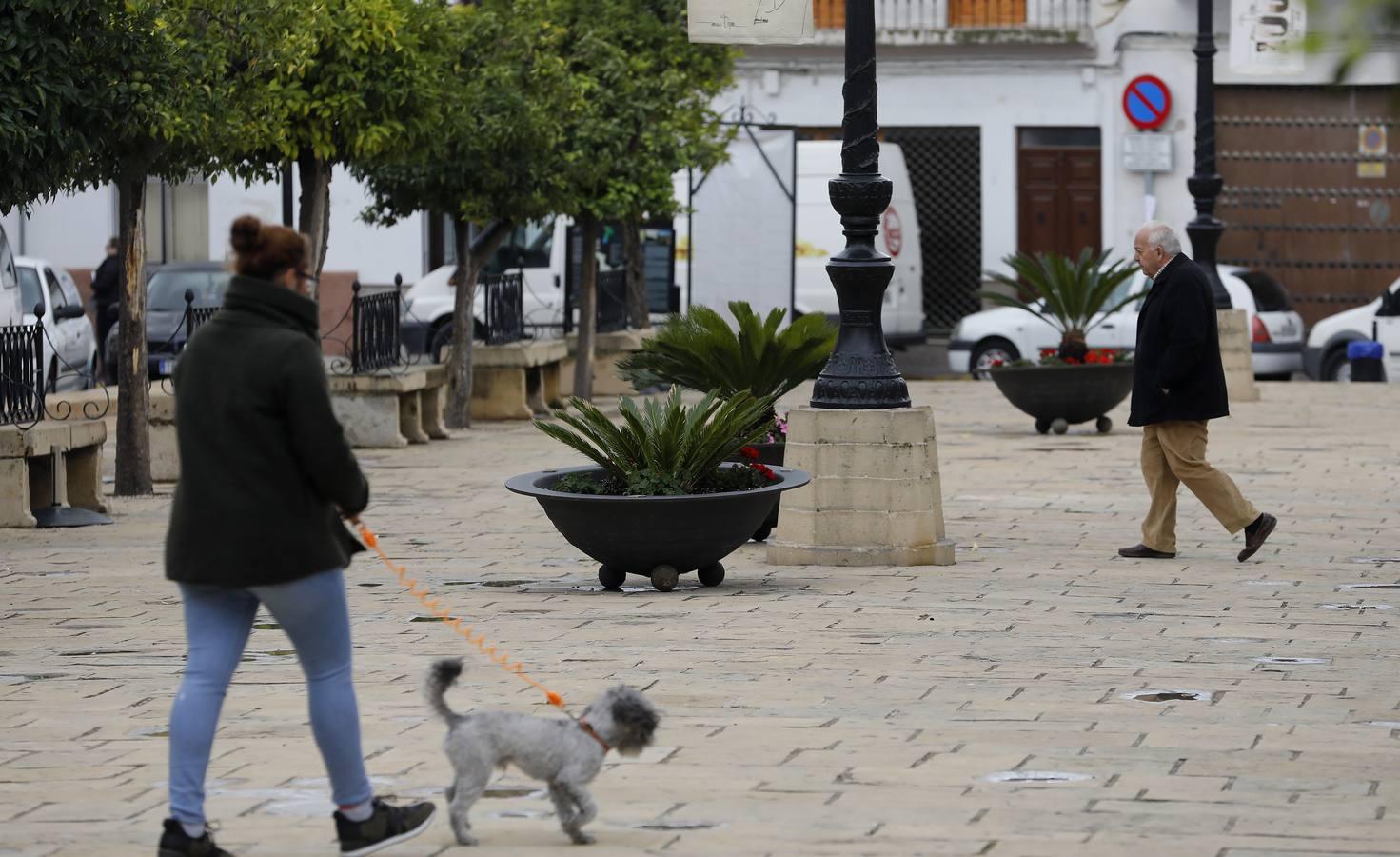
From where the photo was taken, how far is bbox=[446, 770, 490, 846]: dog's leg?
5.71 metres

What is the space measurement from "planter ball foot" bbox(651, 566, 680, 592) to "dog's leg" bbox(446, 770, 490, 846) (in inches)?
185

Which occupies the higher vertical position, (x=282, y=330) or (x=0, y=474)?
(x=282, y=330)

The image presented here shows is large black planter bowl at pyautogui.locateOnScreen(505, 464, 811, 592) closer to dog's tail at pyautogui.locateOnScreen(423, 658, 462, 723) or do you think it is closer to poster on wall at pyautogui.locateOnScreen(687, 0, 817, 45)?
poster on wall at pyautogui.locateOnScreen(687, 0, 817, 45)

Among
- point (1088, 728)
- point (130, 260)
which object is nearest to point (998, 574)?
point (1088, 728)

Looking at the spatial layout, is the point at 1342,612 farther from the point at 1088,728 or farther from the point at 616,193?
the point at 616,193

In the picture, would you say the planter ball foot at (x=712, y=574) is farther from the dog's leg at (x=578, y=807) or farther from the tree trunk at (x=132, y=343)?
the tree trunk at (x=132, y=343)

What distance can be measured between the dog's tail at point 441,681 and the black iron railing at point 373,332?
13.1 m

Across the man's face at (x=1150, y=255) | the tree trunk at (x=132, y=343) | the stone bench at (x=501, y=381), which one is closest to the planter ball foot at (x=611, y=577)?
the man's face at (x=1150, y=255)

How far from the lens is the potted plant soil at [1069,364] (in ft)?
62.7

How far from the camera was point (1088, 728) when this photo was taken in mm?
7297

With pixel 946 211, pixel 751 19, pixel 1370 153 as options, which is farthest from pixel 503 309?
pixel 1370 153

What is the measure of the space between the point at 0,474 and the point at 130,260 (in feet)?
7.67

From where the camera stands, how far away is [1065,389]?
63.0 ft

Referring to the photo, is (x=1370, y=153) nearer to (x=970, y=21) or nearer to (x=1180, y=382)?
(x=970, y=21)
